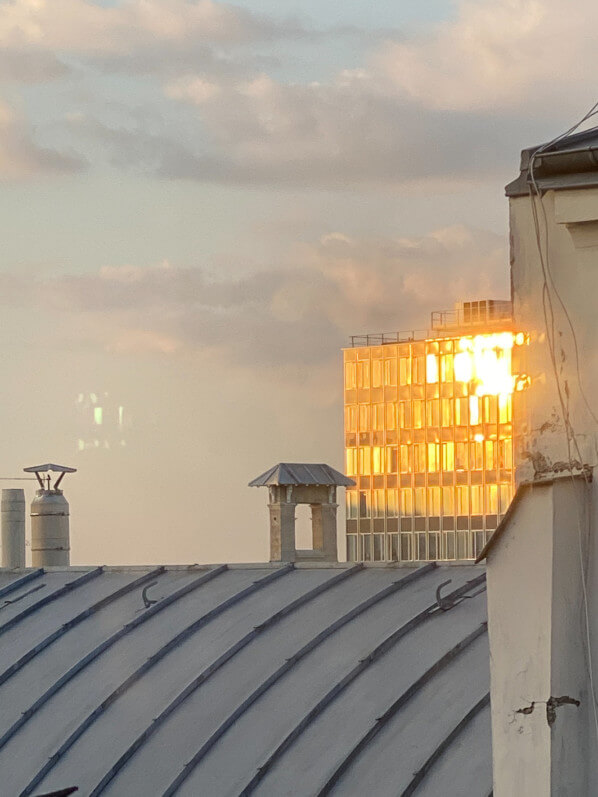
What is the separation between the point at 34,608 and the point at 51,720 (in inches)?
196

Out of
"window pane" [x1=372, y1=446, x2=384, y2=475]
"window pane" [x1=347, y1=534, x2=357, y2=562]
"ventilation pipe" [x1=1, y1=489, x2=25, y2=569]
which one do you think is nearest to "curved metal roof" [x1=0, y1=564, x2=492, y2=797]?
"ventilation pipe" [x1=1, y1=489, x2=25, y2=569]

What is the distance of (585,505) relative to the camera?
1249 cm

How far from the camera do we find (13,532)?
1688 inches

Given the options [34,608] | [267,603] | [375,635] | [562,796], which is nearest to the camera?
[562,796]

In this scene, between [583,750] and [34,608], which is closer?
[583,750]

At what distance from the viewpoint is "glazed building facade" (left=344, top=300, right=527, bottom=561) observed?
168750mm

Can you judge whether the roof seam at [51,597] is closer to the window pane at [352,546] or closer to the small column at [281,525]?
the small column at [281,525]

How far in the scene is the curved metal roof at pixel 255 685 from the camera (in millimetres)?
22000

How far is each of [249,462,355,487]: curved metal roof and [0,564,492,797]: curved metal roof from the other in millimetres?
6592

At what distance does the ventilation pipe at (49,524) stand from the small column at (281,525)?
6.21 m

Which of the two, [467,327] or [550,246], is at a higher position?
[467,327]

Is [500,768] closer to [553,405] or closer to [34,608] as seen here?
[553,405]

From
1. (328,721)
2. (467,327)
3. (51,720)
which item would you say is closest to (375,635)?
(328,721)

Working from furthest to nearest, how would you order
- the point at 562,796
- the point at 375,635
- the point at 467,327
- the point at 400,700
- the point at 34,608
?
the point at 467,327 → the point at 34,608 → the point at 375,635 → the point at 400,700 → the point at 562,796
